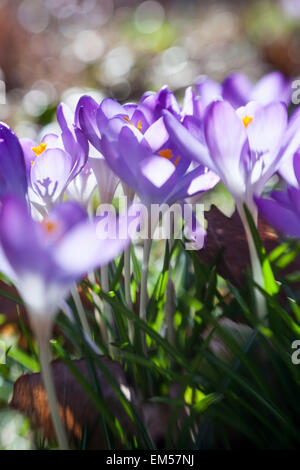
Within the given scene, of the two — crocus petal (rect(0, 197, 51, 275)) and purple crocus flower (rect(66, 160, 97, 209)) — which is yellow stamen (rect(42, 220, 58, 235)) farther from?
purple crocus flower (rect(66, 160, 97, 209))

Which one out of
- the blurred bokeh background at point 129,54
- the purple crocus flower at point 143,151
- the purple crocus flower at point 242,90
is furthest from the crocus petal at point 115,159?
the blurred bokeh background at point 129,54

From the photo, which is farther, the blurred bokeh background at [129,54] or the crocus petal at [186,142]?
the blurred bokeh background at [129,54]

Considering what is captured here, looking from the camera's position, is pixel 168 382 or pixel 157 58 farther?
pixel 157 58

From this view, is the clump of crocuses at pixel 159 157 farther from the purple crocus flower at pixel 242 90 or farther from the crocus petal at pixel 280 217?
the purple crocus flower at pixel 242 90

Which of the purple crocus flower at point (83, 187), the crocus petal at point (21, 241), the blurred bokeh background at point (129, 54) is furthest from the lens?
the blurred bokeh background at point (129, 54)

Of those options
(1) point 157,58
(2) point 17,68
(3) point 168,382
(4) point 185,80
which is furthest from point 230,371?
(2) point 17,68
